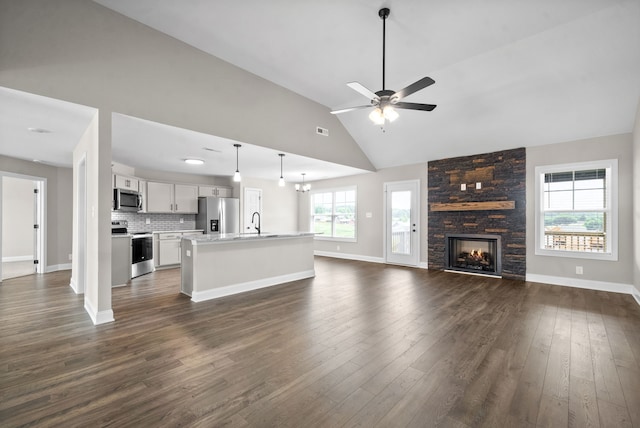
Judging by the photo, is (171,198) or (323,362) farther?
(171,198)

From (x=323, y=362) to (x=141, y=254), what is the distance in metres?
5.07

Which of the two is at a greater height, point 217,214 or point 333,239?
point 217,214

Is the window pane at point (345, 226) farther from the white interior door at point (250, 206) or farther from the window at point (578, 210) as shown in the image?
the window at point (578, 210)

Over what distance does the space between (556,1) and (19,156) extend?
8777 mm

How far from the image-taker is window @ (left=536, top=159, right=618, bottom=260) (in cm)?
464

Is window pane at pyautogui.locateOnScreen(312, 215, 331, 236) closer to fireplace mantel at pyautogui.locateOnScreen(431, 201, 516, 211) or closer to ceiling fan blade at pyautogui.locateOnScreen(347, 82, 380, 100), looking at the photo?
fireplace mantel at pyautogui.locateOnScreen(431, 201, 516, 211)

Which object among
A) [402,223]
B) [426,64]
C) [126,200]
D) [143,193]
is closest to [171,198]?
[143,193]

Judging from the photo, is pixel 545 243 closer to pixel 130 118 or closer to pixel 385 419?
pixel 385 419

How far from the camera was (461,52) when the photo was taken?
12.4ft

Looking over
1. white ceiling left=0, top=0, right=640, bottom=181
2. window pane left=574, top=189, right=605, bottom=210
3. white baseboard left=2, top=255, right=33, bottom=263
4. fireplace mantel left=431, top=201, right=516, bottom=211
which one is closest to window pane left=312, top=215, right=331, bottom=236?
fireplace mantel left=431, top=201, right=516, bottom=211

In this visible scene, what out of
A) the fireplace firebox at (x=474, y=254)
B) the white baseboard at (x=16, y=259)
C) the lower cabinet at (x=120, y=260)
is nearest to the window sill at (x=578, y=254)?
the fireplace firebox at (x=474, y=254)

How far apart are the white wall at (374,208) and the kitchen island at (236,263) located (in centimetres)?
276

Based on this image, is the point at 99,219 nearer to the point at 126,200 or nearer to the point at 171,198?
the point at 126,200

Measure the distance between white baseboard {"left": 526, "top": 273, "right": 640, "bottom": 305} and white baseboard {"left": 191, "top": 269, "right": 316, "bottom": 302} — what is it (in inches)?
170
